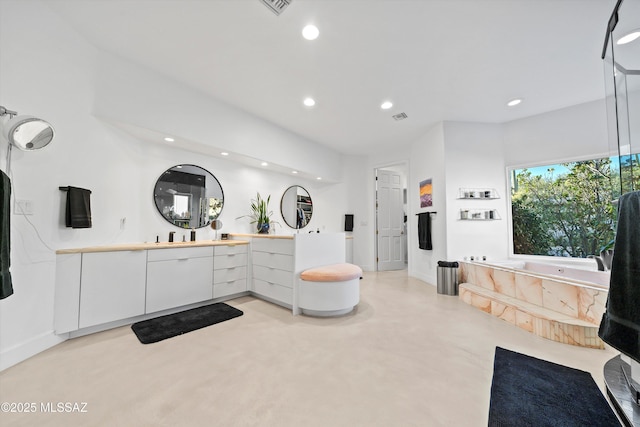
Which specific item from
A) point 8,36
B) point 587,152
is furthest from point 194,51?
point 587,152

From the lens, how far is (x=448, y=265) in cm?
377

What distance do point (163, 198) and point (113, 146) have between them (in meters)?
0.84

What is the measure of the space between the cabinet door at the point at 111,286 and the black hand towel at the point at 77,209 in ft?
1.03

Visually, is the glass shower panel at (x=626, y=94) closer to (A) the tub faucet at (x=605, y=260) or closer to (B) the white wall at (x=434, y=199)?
(A) the tub faucet at (x=605, y=260)

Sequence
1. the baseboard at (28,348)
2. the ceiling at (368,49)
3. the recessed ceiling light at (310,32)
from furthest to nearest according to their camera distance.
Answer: the recessed ceiling light at (310,32)
the ceiling at (368,49)
the baseboard at (28,348)

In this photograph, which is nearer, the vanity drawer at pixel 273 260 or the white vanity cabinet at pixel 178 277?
the white vanity cabinet at pixel 178 277

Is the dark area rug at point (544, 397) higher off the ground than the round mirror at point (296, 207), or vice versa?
the round mirror at point (296, 207)

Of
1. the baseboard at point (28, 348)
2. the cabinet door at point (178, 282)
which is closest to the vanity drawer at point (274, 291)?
the cabinet door at point (178, 282)

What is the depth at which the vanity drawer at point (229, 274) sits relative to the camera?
3.24 m

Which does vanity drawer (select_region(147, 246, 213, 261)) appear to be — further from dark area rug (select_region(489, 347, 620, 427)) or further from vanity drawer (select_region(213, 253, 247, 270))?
dark area rug (select_region(489, 347, 620, 427))

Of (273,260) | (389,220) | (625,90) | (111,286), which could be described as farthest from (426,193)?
(111,286)

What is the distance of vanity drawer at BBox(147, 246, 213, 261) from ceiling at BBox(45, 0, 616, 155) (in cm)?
214

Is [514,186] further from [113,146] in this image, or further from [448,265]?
[113,146]

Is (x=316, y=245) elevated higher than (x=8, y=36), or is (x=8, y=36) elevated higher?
(x=8, y=36)
